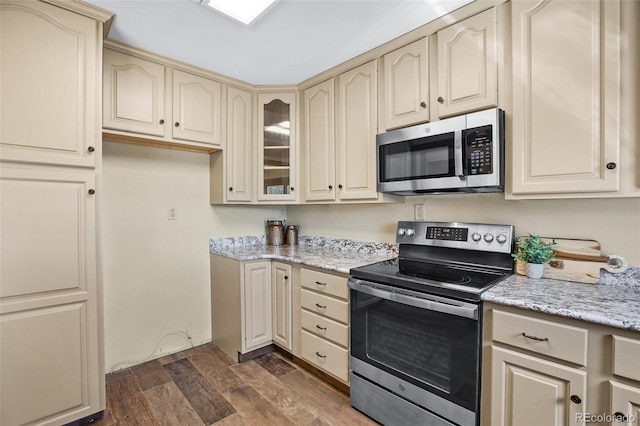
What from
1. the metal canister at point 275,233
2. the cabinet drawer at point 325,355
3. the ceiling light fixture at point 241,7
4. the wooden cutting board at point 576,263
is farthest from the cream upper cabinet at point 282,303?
the ceiling light fixture at point 241,7

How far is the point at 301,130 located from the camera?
8.78 feet

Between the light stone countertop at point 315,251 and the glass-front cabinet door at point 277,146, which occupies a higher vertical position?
the glass-front cabinet door at point 277,146

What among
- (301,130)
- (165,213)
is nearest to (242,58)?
(301,130)

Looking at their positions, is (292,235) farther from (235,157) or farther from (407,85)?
(407,85)

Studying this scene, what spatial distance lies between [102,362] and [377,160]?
80.2 inches

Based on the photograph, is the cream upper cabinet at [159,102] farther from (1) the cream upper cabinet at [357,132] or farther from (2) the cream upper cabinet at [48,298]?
(1) the cream upper cabinet at [357,132]

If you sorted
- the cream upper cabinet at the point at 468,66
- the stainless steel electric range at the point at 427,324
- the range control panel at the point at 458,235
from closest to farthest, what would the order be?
the stainless steel electric range at the point at 427,324 → the cream upper cabinet at the point at 468,66 → the range control panel at the point at 458,235

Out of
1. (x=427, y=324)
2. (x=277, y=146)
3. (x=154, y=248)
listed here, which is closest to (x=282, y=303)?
(x=154, y=248)

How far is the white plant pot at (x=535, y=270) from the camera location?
5.08 feet

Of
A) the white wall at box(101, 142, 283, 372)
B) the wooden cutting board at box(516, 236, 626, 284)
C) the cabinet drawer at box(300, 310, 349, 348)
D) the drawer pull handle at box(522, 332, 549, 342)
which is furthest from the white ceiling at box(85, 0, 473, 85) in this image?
the cabinet drawer at box(300, 310, 349, 348)

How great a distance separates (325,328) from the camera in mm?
2055

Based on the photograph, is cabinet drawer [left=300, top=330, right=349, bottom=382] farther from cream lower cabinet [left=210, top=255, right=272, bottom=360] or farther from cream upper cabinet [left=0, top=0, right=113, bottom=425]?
cream upper cabinet [left=0, top=0, right=113, bottom=425]

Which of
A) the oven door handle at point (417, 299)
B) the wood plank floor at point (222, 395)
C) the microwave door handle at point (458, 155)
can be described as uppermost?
the microwave door handle at point (458, 155)

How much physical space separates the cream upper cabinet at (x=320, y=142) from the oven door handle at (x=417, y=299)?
843 mm
